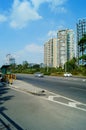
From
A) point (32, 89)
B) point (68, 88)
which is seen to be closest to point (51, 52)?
point (68, 88)

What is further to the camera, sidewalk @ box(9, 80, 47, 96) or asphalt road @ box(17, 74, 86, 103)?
sidewalk @ box(9, 80, 47, 96)

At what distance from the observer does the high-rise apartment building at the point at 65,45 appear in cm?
14925

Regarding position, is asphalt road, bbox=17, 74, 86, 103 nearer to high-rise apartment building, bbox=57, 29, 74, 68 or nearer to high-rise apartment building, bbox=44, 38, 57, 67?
high-rise apartment building, bbox=57, 29, 74, 68

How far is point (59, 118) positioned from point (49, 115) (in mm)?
828

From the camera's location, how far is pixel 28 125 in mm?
9914

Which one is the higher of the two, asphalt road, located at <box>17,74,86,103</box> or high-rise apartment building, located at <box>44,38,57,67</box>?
high-rise apartment building, located at <box>44,38,57,67</box>

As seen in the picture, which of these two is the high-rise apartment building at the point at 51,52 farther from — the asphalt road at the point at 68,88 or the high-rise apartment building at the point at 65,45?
the asphalt road at the point at 68,88

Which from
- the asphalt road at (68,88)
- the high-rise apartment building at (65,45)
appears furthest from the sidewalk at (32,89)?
the high-rise apartment building at (65,45)

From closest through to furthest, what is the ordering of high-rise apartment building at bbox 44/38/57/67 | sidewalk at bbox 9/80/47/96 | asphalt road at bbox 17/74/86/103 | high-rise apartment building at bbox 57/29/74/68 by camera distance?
asphalt road at bbox 17/74/86/103
sidewalk at bbox 9/80/47/96
high-rise apartment building at bbox 57/29/74/68
high-rise apartment building at bbox 44/38/57/67

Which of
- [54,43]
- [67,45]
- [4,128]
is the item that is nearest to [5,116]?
[4,128]

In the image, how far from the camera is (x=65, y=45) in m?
150

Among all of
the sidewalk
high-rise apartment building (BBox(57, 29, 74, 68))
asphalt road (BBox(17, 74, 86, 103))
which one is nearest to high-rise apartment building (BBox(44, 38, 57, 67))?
high-rise apartment building (BBox(57, 29, 74, 68))

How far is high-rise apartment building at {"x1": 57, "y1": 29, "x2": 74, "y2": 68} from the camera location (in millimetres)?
149250

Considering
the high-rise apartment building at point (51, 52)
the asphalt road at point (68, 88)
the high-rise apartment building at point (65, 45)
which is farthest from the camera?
the high-rise apartment building at point (51, 52)
